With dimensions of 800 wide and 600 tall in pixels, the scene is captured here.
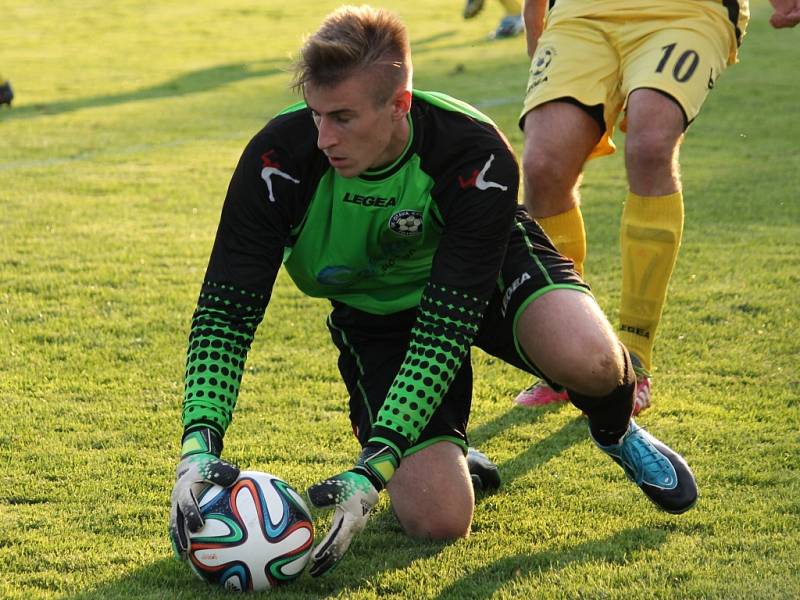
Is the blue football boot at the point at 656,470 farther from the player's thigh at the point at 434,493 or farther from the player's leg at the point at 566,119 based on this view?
the player's leg at the point at 566,119

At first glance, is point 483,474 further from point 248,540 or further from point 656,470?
point 248,540

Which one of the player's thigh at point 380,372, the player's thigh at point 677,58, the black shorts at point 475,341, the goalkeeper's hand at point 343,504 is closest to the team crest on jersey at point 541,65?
the player's thigh at point 677,58

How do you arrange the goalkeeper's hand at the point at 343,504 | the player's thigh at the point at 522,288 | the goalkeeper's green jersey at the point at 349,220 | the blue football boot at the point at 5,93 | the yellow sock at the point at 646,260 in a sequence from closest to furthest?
the goalkeeper's hand at the point at 343,504 → the goalkeeper's green jersey at the point at 349,220 → the player's thigh at the point at 522,288 → the yellow sock at the point at 646,260 → the blue football boot at the point at 5,93

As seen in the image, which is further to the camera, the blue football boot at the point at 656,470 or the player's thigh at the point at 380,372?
the player's thigh at the point at 380,372

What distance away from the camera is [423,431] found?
143 inches

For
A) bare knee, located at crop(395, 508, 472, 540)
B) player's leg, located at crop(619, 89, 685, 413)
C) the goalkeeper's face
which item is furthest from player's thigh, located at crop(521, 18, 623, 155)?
bare knee, located at crop(395, 508, 472, 540)

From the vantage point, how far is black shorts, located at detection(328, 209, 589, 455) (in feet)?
11.8

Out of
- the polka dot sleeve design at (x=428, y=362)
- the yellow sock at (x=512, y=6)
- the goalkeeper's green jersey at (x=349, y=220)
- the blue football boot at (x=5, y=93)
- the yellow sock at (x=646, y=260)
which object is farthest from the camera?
the yellow sock at (x=512, y=6)

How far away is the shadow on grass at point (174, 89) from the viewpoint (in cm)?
1135

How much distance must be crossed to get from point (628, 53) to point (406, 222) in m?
1.53

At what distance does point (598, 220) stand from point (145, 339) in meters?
3.06

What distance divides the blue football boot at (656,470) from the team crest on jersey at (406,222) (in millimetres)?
849

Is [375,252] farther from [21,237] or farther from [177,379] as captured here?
[21,237]

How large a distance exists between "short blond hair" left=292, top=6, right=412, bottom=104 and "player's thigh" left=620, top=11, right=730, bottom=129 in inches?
54.1
